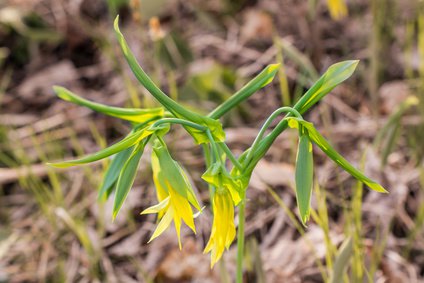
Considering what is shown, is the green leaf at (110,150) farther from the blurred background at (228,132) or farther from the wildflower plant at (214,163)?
the blurred background at (228,132)

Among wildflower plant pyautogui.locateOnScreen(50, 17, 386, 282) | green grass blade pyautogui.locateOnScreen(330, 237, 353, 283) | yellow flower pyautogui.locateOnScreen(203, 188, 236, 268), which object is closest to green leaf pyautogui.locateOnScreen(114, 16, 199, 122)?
wildflower plant pyautogui.locateOnScreen(50, 17, 386, 282)

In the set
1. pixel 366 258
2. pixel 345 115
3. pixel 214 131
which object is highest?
pixel 214 131

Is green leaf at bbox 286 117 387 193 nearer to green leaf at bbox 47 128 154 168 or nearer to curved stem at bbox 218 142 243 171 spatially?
curved stem at bbox 218 142 243 171

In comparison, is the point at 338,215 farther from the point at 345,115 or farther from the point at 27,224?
the point at 27,224

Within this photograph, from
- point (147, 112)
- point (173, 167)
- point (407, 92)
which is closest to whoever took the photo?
point (173, 167)

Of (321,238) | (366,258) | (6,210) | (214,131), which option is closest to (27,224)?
(6,210)

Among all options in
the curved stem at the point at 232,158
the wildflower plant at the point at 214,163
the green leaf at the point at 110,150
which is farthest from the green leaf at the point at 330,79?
the green leaf at the point at 110,150
